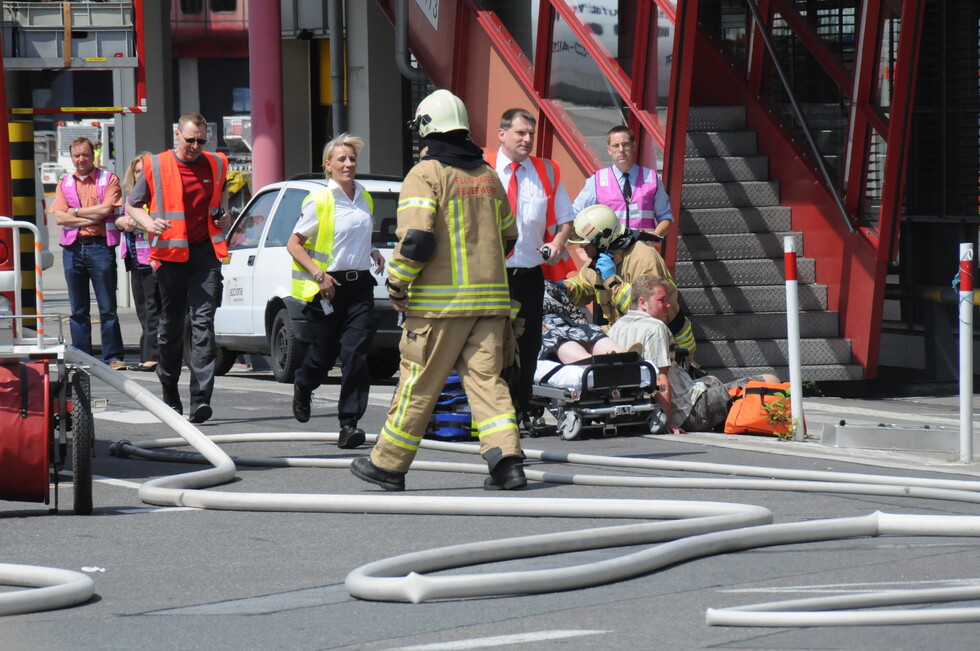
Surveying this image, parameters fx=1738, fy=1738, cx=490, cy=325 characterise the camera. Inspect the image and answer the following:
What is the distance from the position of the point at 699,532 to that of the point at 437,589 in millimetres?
1466

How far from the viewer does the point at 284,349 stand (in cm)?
1371

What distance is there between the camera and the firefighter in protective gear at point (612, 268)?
425 inches

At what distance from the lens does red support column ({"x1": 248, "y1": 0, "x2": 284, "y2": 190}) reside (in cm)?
1722

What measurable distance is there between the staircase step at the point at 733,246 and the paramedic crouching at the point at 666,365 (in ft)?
10.5

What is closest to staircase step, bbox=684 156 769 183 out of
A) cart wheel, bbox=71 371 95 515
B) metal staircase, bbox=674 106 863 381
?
metal staircase, bbox=674 106 863 381

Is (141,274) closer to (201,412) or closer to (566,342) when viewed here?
(201,412)

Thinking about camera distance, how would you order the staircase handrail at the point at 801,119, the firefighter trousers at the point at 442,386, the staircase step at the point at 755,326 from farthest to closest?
the staircase handrail at the point at 801,119 → the staircase step at the point at 755,326 → the firefighter trousers at the point at 442,386

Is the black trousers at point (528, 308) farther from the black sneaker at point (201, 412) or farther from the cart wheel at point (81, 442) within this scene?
the cart wheel at point (81, 442)

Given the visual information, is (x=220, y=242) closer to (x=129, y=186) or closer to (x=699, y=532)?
(x=129, y=186)

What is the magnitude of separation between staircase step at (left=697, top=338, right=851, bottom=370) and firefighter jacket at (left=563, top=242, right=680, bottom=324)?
2241 mm

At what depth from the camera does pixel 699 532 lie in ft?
21.5

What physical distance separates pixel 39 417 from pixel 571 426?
3.93 m

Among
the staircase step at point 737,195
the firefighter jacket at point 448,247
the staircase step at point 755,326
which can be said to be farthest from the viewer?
the staircase step at point 737,195

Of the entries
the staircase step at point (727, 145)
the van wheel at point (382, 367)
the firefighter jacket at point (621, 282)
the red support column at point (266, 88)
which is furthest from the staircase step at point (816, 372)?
the red support column at point (266, 88)
